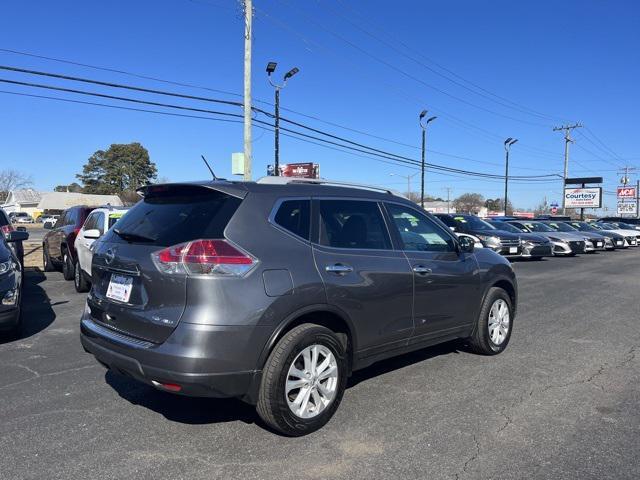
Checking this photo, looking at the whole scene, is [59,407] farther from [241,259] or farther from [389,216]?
[389,216]

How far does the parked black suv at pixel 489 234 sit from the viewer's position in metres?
17.1

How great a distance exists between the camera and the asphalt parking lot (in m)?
3.16

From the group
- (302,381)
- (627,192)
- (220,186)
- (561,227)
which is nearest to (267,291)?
(302,381)

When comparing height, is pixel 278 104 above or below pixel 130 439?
above

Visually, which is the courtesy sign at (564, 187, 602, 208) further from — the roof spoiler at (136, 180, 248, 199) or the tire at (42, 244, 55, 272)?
the roof spoiler at (136, 180, 248, 199)

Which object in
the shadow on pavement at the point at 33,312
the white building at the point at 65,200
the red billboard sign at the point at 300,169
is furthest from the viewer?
the white building at the point at 65,200

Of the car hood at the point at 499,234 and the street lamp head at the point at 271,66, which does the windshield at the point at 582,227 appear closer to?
the car hood at the point at 499,234

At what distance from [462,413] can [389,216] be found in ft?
5.63

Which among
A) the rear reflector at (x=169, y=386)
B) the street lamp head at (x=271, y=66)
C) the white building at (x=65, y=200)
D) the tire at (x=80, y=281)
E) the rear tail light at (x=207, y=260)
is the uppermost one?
the street lamp head at (x=271, y=66)

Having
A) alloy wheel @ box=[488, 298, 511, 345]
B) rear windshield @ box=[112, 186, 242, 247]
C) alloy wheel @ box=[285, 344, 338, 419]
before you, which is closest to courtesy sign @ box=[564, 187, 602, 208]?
alloy wheel @ box=[488, 298, 511, 345]

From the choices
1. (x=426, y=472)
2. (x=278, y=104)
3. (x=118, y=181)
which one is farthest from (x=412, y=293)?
(x=118, y=181)

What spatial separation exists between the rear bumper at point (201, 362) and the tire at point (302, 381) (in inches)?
4.5

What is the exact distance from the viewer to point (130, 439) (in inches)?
138

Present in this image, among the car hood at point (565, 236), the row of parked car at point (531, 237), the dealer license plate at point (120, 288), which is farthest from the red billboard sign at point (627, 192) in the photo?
the dealer license plate at point (120, 288)
